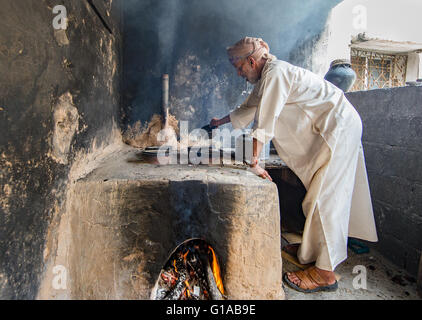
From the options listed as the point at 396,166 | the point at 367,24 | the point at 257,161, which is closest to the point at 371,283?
the point at 396,166

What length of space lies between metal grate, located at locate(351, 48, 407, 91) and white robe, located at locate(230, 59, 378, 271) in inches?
230

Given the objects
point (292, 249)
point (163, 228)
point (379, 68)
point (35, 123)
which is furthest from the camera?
point (379, 68)

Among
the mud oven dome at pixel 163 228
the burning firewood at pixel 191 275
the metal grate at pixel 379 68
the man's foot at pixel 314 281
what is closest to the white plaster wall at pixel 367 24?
the metal grate at pixel 379 68

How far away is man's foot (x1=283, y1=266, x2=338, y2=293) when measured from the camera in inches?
71.8

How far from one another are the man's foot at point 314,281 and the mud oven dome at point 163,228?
1.32ft

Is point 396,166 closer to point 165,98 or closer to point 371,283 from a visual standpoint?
point 371,283

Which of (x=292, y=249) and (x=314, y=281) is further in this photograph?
(x=292, y=249)

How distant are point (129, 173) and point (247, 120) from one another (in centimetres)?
115

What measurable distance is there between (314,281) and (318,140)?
1.02m

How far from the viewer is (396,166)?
2.18 meters

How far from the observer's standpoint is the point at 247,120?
228 centimetres

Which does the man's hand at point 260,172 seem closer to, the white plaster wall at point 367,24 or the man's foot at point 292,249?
the man's foot at point 292,249

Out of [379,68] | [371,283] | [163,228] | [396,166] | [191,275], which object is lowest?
[371,283]

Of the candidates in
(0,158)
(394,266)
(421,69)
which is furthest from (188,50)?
(421,69)
